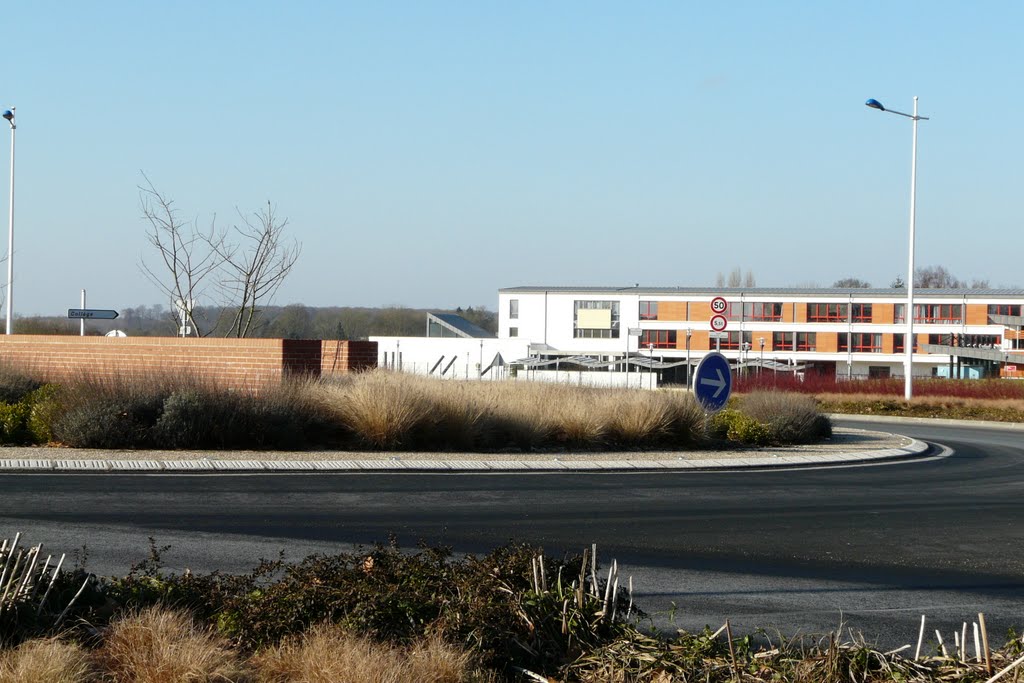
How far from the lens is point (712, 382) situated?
19.1 metres

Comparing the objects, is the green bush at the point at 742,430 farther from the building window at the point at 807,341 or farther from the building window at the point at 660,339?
the building window at the point at 807,341

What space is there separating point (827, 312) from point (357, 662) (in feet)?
264

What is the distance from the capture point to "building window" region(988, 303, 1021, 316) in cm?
7781

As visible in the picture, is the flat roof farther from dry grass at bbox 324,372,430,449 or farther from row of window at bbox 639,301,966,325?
dry grass at bbox 324,372,430,449

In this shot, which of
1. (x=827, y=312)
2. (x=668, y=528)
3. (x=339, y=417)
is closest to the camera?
(x=668, y=528)

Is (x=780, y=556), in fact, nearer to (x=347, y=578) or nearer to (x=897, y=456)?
(x=347, y=578)

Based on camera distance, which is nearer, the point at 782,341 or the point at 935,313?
the point at 935,313

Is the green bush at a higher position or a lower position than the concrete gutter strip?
higher

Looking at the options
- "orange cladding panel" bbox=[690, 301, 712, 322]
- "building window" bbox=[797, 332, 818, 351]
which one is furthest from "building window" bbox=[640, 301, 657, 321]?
"building window" bbox=[797, 332, 818, 351]

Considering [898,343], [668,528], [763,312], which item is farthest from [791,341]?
[668,528]

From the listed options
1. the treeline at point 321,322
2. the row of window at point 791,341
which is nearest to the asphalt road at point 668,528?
the treeline at point 321,322

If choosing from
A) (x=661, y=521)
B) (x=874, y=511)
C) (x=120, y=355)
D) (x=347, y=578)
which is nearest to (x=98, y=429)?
(x=120, y=355)

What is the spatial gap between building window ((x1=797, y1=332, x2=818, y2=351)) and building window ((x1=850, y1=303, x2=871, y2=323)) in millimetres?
3001

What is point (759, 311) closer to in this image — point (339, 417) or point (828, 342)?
point (828, 342)
